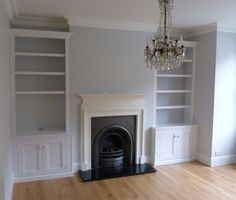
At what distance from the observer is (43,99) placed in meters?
4.15

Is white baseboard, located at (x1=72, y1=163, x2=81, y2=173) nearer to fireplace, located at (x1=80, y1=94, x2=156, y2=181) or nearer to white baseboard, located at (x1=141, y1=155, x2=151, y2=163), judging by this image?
fireplace, located at (x1=80, y1=94, x2=156, y2=181)

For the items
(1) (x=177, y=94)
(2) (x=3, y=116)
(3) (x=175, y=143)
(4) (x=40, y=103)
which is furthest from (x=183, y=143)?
(2) (x=3, y=116)

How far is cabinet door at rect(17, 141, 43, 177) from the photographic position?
12.3 ft

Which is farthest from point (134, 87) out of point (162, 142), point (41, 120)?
point (41, 120)

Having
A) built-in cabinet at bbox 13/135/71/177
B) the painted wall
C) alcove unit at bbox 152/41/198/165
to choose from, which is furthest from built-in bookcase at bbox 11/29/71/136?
the painted wall

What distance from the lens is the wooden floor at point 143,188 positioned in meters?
3.40

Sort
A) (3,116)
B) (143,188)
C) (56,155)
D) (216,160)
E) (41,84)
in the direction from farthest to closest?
(216,160) → (41,84) → (56,155) → (143,188) → (3,116)

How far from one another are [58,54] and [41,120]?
1.16 metres

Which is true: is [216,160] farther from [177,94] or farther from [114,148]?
[114,148]

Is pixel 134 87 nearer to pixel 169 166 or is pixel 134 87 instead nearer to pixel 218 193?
pixel 169 166

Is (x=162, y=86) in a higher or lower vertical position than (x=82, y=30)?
lower

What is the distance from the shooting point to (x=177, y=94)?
5102mm

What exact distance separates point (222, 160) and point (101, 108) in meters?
2.53

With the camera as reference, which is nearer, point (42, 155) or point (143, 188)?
point (143, 188)
